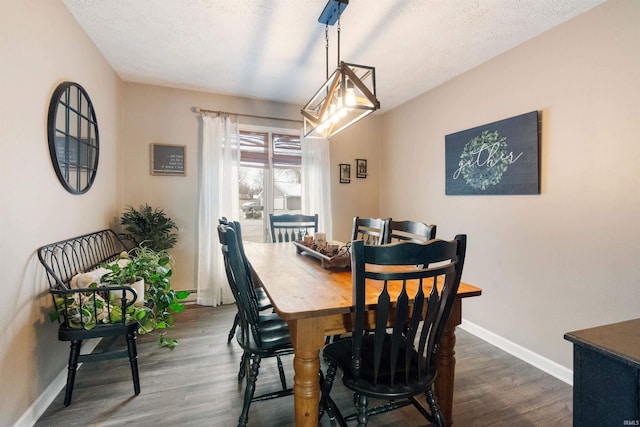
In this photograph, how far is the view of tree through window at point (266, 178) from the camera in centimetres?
381

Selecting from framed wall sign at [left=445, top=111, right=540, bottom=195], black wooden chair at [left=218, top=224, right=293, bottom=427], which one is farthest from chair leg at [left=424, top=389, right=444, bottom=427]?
framed wall sign at [left=445, top=111, right=540, bottom=195]

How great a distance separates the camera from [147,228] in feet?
9.80

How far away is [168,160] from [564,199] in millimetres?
3743

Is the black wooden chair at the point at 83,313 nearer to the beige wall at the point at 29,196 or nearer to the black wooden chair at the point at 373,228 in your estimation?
the beige wall at the point at 29,196

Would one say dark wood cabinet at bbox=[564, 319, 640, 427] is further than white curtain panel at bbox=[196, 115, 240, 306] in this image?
No

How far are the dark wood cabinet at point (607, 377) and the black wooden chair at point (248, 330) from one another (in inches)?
44.4

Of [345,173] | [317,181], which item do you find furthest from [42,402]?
[345,173]

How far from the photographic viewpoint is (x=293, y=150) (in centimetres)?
398

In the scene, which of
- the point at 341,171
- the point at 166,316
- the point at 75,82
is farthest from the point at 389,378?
the point at 341,171

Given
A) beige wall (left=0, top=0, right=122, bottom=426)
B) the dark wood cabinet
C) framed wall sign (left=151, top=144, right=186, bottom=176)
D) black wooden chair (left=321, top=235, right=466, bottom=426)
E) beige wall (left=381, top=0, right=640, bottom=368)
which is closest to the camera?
the dark wood cabinet

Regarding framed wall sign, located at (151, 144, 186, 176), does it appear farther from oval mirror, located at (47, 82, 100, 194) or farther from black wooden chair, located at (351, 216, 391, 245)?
black wooden chair, located at (351, 216, 391, 245)

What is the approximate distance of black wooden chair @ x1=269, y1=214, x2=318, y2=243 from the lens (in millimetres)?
3160

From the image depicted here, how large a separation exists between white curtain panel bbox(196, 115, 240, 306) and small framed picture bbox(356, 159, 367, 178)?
176 cm

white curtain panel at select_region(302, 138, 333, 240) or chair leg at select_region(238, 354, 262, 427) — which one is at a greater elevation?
white curtain panel at select_region(302, 138, 333, 240)
